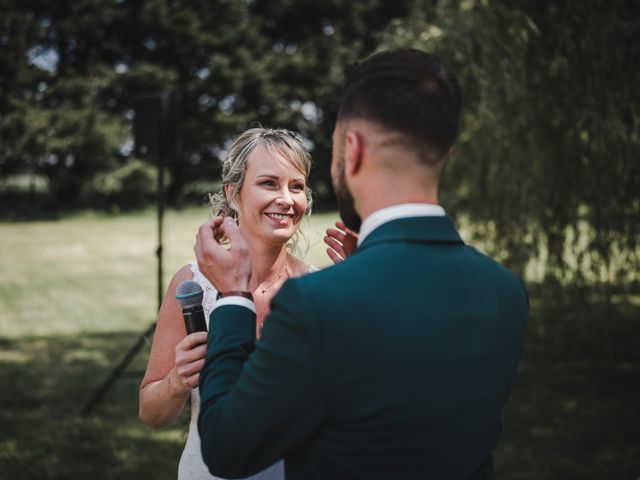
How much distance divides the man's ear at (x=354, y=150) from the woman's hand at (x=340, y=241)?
0.66 m

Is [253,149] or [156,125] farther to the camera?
[156,125]

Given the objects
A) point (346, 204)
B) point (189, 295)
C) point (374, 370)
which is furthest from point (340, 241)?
point (374, 370)

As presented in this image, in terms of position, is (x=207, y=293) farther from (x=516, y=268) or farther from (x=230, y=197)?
(x=516, y=268)

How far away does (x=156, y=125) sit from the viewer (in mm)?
6020

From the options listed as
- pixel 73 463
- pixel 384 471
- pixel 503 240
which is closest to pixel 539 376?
pixel 503 240

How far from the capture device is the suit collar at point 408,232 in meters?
1.19

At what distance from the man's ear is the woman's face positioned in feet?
4.74

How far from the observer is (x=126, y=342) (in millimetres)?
8117

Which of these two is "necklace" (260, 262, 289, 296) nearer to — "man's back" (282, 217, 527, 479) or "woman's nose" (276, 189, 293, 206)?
"woman's nose" (276, 189, 293, 206)

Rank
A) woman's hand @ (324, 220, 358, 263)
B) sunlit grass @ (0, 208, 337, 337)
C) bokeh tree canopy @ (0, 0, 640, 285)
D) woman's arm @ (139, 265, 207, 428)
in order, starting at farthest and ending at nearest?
sunlit grass @ (0, 208, 337, 337) → bokeh tree canopy @ (0, 0, 640, 285) → woman's arm @ (139, 265, 207, 428) → woman's hand @ (324, 220, 358, 263)

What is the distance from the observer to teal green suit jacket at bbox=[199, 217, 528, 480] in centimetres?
108

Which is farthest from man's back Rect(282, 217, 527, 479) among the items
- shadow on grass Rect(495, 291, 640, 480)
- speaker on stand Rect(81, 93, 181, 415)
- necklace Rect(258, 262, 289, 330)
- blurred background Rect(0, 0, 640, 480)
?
speaker on stand Rect(81, 93, 181, 415)

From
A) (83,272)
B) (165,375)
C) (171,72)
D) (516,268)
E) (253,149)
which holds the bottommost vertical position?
(83,272)

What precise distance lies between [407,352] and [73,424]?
201 inches
